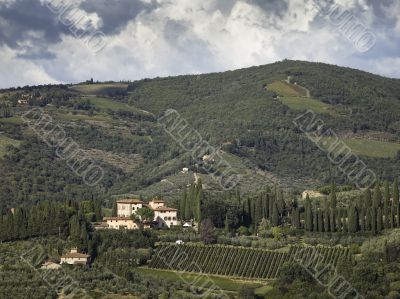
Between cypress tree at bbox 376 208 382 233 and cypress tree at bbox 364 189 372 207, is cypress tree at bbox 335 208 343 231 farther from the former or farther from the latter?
cypress tree at bbox 376 208 382 233

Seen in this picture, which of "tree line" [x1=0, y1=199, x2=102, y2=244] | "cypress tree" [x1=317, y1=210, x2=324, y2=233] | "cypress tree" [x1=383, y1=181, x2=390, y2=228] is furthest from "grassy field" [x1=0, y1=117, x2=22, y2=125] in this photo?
"cypress tree" [x1=383, y1=181, x2=390, y2=228]

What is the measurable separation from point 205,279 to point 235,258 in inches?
227

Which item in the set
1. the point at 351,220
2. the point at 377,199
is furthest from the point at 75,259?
the point at 377,199

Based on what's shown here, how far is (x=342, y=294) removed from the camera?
80188 mm

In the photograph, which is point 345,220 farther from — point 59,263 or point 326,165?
point 326,165

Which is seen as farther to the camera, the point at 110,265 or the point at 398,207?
the point at 398,207

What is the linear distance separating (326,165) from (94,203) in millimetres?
72100

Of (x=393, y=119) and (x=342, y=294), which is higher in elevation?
(x=393, y=119)

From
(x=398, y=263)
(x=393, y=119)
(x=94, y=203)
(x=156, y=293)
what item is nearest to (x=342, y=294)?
(x=398, y=263)

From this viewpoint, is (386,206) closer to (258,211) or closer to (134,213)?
(258,211)

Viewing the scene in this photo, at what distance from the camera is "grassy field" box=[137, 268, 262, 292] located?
3424 inches

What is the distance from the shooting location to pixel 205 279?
8919 cm

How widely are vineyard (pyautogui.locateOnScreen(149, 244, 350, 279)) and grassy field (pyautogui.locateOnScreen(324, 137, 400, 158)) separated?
83.7 metres

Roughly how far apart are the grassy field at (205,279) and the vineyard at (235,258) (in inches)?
52.9
